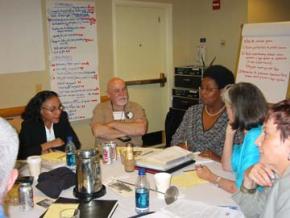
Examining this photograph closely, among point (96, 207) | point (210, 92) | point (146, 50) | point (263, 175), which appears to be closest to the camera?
point (263, 175)

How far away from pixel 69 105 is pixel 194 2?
8.13ft

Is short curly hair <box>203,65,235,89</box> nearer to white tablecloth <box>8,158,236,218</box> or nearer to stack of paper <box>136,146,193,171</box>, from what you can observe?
stack of paper <box>136,146,193,171</box>

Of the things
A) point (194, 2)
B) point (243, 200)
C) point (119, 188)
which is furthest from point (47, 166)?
point (194, 2)

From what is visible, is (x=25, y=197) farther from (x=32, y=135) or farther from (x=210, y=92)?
(x=210, y=92)

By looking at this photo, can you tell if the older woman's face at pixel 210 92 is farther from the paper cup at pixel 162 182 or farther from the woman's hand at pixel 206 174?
the paper cup at pixel 162 182

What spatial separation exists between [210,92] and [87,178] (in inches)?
56.4

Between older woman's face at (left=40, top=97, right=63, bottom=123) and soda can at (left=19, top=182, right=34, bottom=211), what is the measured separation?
127 centimetres

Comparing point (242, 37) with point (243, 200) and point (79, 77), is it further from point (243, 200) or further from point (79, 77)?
point (243, 200)

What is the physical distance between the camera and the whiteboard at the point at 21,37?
4.07 m

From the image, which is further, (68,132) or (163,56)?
(163,56)

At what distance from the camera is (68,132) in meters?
3.29

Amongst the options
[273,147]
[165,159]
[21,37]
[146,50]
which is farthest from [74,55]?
[273,147]

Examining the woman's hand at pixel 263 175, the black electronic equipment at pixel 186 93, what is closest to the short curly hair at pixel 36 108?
the woman's hand at pixel 263 175

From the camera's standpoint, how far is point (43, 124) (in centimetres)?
316
